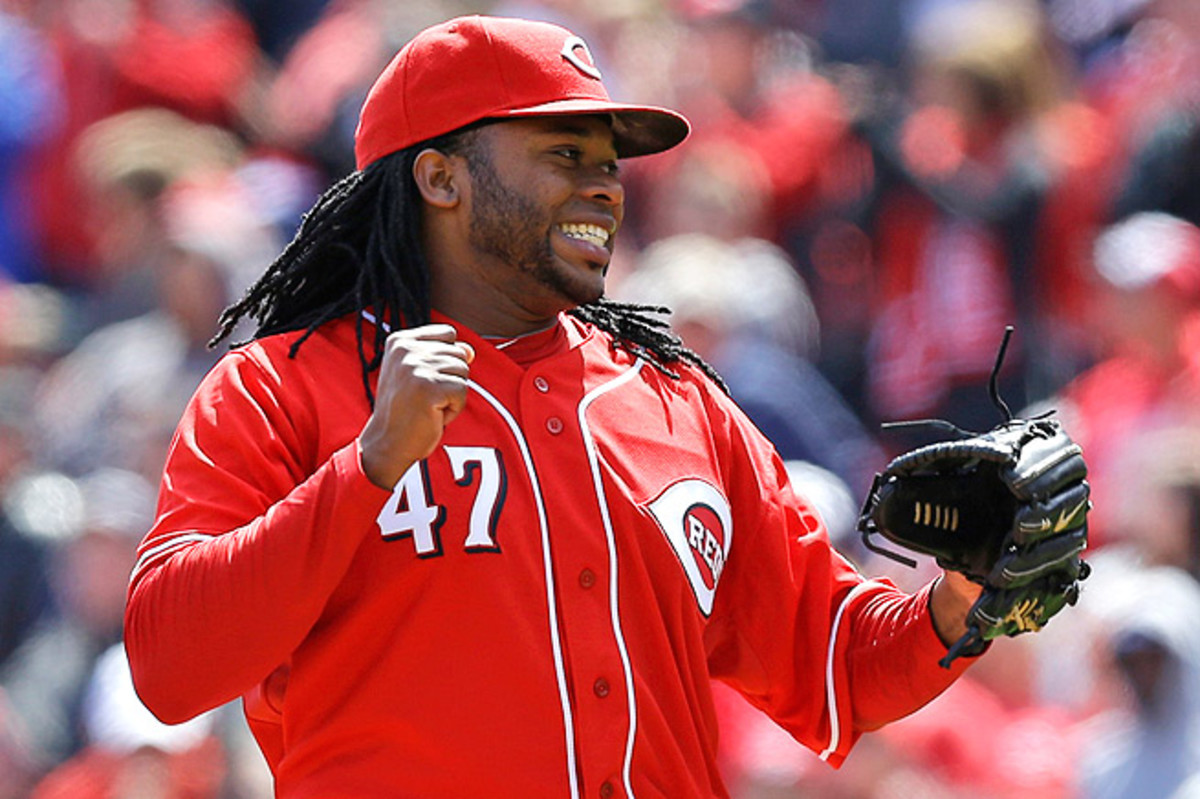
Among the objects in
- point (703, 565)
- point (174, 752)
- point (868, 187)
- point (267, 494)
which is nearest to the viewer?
point (267, 494)

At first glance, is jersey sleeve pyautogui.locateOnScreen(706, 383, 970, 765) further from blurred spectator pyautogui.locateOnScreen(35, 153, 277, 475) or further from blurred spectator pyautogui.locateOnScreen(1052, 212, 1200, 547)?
blurred spectator pyautogui.locateOnScreen(35, 153, 277, 475)

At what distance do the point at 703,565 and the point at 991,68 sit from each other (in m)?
3.43

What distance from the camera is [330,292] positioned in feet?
10.2

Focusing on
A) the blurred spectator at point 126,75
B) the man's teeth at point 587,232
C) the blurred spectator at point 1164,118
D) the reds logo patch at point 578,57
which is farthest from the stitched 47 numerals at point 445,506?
the blurred spectator at point 126,75

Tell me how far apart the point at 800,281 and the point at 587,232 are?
3.12 meters

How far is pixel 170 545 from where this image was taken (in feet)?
8.67

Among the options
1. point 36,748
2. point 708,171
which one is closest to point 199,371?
point 36,748

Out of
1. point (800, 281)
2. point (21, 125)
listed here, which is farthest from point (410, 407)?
point (21, 125)

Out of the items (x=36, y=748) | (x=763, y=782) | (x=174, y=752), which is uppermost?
(x=763, y=782)

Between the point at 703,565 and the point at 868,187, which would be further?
the point at 868,187

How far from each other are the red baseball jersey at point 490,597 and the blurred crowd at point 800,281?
6.01ft

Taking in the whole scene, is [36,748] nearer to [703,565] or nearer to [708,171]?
[708,171]

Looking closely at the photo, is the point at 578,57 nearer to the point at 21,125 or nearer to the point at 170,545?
the point at 170,545

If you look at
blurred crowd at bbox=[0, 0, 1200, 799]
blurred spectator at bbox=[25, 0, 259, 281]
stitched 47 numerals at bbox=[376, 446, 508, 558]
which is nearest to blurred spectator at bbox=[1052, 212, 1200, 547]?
blurred crowd at bbox=[0, 0, 1200, 799]
